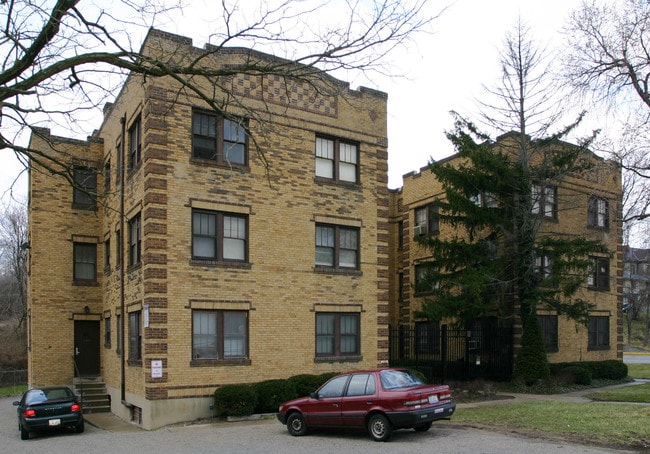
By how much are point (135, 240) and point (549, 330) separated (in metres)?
19.0

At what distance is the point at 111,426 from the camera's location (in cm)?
2059

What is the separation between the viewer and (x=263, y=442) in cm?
1477

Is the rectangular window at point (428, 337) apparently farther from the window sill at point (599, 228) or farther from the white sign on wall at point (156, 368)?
the white sign on wall at point (156, 368)

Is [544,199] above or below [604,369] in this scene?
above

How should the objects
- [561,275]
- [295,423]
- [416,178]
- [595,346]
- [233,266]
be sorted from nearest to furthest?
[295,423]
[233,266]
[561,275]
[595,346]
[416,178]

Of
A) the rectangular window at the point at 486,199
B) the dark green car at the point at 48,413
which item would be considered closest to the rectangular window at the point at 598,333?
the rectangular window at the point at 486,199

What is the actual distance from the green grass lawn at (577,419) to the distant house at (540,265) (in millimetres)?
8949

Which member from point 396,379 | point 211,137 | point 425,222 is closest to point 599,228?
point 425,222

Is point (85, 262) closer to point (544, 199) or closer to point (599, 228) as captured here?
point (544, 199)

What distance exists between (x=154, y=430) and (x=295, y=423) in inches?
199

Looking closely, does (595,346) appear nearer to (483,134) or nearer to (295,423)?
(483,134)

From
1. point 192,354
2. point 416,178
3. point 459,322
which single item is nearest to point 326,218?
point 192,354

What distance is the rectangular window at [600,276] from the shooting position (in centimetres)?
3294

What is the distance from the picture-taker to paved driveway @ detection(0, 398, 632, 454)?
12703 millimetres
